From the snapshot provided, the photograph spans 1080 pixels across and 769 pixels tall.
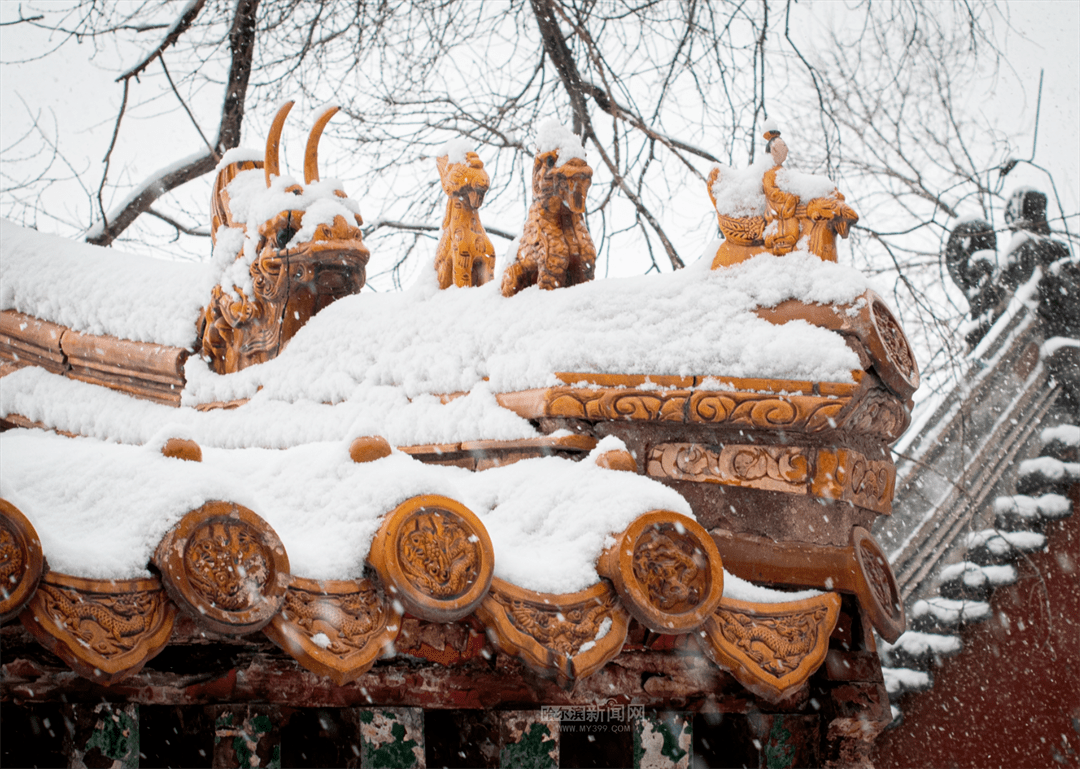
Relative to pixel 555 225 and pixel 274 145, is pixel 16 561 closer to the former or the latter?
pixel 555 225

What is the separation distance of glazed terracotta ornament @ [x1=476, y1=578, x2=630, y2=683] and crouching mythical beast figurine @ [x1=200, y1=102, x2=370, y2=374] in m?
1.43

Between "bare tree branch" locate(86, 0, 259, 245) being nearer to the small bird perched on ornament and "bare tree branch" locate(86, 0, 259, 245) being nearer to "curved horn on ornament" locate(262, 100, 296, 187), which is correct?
"curved horn on ornament" locate(262, 100, 296, 187)

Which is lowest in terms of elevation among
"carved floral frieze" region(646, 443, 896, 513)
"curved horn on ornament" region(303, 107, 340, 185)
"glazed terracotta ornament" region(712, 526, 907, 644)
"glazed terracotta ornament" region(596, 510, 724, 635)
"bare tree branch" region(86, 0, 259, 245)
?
"glazed terracotta ornament" region(712, 526, 907, 644)

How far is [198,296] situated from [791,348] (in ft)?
5.89

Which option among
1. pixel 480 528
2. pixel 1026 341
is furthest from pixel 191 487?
pixel 1026 341

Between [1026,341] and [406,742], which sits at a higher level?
[1026,341]

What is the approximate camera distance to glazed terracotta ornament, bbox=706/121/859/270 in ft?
7.03

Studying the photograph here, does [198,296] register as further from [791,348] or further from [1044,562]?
[1044,562]

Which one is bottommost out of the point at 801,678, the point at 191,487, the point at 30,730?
the point at 30,730

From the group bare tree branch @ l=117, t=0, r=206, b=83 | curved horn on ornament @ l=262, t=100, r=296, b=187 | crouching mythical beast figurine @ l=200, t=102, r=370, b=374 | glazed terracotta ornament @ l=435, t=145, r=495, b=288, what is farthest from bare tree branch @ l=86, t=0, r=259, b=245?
glazed terracotta ornament @ l=435, t=145, r=495, b=288

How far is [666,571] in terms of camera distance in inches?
67.7

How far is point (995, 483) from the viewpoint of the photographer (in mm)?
5211

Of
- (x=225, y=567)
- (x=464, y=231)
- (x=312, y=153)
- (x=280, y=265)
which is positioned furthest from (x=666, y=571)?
(x=312, y=153)

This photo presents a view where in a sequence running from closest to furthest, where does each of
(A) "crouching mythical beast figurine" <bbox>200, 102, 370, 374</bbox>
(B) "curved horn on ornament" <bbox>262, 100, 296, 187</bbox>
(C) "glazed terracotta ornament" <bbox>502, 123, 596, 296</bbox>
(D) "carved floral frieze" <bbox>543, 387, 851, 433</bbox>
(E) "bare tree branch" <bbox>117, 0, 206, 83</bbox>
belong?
(D) "carved floral frieze" <bbox>543, 387, 851, 433</bbox>, (C) "glazed terracotta ornament" <bbox>502, 123, 596, 296</bbox>, (A) "crouching mythical beast figurine" <bbox>200, 102, 370, 374</bbox>, (B) "curved horn on ornament" <bbox>262, 100, 296, 187</bbox>, (E) "bare tree branch" <bbox>117, 0, 206, 83</bbox>
